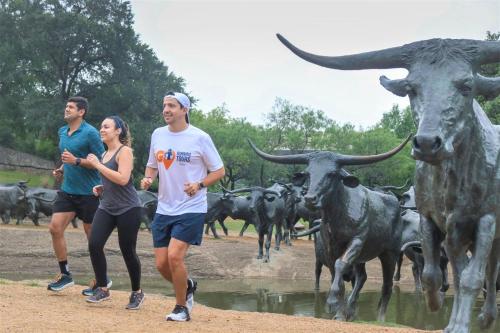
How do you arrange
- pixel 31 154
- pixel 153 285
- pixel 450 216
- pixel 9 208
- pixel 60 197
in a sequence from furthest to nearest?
pixel 31 154 < pixel 9 208 < pixel 153 285 < pixel 60 197 < pixel 450 216

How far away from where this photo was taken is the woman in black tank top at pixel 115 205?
7.20 meters

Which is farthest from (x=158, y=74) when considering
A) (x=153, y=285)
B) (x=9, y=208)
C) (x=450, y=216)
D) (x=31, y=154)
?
(x=450, y=216)

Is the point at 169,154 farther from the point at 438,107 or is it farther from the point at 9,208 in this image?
the point at 9,208

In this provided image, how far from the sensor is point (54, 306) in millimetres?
7328

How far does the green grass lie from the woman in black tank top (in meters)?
36.2

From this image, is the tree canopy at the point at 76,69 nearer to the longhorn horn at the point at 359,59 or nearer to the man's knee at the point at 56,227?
the man's knee at the point at 56,227

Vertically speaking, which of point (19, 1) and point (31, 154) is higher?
point (19, 1)

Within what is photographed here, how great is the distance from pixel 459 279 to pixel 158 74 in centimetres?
3985

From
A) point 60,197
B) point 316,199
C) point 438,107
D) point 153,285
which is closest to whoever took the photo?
point 438,107

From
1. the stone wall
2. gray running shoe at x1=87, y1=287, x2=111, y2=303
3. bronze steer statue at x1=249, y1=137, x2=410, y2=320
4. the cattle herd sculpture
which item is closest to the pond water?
bronze steer statue at x1=249, y1=137, x2=410, y2=320

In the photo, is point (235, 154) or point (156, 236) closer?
point (156, 236)

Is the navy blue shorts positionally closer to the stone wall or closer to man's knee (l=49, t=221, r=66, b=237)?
man's knee (l=49, t=221, r=66, b=237)

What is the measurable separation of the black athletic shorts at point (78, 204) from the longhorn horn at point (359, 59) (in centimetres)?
367

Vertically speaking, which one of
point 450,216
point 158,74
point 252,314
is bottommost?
point 252,314
